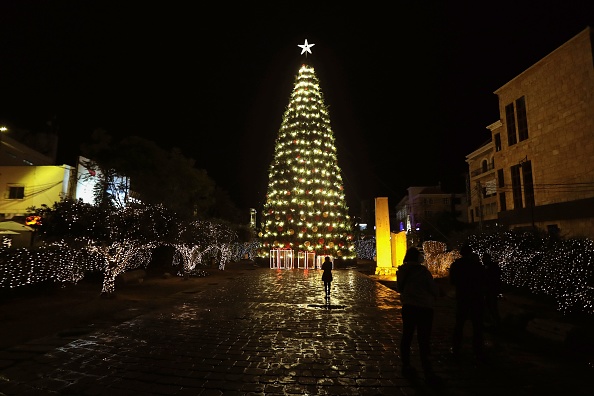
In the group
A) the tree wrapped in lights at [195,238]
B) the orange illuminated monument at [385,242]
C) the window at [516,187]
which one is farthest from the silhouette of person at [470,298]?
the window at [516,187]

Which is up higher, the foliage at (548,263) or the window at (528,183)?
the window at (528,183)

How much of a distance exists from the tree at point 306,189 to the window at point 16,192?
17183mm

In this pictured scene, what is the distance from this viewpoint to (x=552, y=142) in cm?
2416

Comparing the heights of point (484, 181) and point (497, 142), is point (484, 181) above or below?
below

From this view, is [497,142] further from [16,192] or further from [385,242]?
[16,192]

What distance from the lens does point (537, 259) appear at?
11898 millimetres

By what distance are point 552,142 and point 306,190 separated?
56.3 ft

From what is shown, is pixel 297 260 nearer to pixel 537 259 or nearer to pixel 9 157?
pixel 537 259

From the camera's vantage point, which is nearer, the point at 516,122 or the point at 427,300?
the point at 427,300

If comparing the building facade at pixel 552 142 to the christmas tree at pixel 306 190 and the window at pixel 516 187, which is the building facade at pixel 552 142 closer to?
the window at pixel 516 187

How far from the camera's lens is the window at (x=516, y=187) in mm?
27844

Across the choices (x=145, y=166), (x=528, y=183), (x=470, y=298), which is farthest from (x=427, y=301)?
(x=145, y=166)

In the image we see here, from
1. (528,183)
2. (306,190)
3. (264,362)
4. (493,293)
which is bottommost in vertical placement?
(264,362)

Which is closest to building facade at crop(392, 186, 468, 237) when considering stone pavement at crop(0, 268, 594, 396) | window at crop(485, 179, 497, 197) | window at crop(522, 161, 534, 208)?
window at crop(485, 179, 497, 197)
